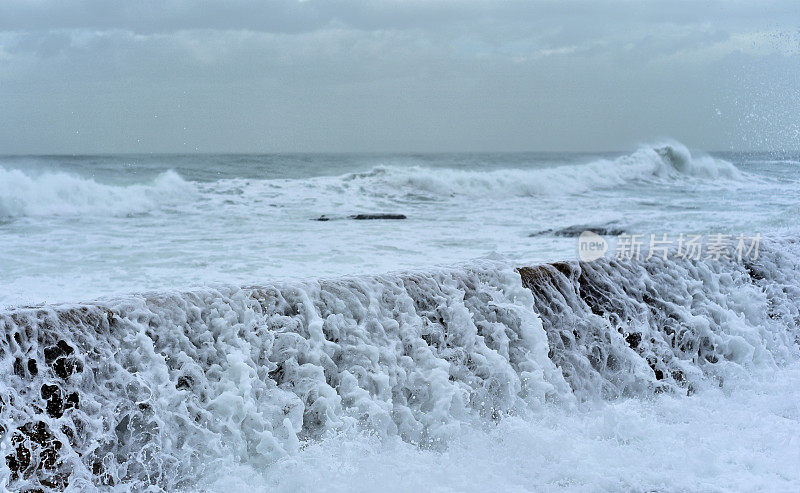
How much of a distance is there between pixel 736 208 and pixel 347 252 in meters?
12.0

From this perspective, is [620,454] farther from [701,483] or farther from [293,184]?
[293,184]

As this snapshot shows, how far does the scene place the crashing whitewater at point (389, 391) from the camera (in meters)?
3.15

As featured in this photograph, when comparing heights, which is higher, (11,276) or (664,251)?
(664,251)

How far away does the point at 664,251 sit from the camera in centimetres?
549

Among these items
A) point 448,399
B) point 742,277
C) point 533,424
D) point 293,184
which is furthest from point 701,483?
point 293,184

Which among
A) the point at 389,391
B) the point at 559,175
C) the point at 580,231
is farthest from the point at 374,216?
the point at 559,175

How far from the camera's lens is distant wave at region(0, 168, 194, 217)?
1496 cm

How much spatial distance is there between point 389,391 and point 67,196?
14217 mm

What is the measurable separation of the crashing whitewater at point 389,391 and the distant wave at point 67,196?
12040 mm

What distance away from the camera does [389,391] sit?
3766mm
